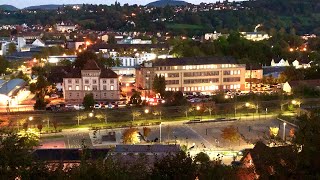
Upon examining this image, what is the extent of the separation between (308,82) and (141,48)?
39.6ft

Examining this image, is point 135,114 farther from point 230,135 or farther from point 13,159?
point 13,159

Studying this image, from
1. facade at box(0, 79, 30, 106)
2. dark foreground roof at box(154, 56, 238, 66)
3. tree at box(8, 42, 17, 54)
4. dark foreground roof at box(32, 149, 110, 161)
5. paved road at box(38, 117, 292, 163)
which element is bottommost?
paved road at box(38, 117, 292, 163)

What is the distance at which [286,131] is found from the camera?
36.5ft

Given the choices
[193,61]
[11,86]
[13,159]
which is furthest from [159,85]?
Result: [13,159]

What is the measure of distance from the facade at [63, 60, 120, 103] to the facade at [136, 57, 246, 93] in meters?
1.74

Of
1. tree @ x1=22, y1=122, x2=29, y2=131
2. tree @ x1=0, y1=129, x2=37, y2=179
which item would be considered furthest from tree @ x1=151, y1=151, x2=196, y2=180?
tree @ x1=22, y1=122, x2=29, y2=131

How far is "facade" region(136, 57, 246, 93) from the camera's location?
16.2 m

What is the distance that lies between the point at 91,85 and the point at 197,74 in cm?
388

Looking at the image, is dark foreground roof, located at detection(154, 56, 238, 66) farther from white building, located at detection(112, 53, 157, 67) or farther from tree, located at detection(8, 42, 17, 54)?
tree, located at detection(8, 42, 17, 54)

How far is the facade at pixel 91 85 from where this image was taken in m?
14.8

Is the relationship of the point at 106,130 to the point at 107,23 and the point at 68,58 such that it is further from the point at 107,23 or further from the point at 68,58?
the point at 107,23

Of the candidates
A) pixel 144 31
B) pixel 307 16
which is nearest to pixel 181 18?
pixel 144 31

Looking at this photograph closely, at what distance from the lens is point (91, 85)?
14.9m

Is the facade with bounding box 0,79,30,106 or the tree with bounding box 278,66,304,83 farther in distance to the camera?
the tree with bounding box 278,66,304,83
